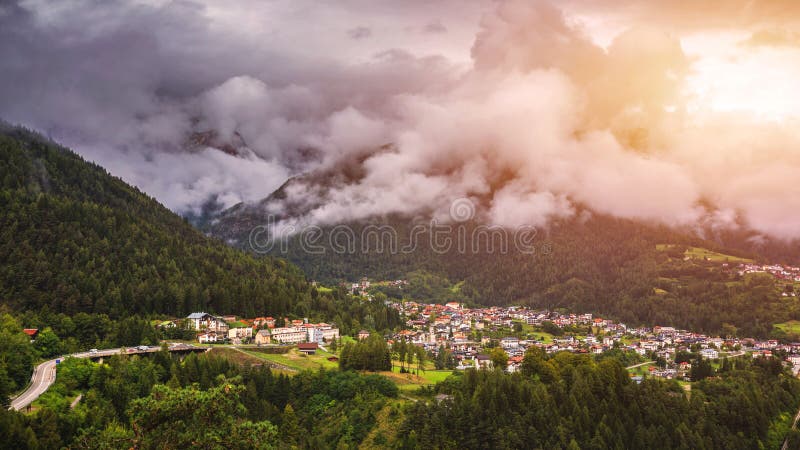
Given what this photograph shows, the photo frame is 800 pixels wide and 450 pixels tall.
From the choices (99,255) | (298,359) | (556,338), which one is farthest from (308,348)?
(556,338)

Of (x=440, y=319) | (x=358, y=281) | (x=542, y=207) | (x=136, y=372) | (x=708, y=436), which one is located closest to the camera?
(x=136, y=372)

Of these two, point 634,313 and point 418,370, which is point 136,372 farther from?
point 634,313

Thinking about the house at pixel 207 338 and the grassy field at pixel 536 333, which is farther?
the grassy field at pixel 536 333

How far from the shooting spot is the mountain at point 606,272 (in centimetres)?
13038

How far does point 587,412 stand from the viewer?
50938mm

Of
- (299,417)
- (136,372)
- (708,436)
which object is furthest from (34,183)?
(708,436)

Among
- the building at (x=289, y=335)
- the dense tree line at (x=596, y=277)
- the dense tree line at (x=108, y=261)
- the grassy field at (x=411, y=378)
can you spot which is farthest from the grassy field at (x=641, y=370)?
the building at (x=289, y=335)

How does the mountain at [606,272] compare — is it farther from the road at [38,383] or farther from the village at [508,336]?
the road at [38,383]

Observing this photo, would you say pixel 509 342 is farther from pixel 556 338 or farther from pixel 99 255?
pixel 99 255

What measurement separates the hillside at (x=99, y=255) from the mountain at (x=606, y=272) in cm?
7227

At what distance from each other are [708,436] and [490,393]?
21401 millimetres

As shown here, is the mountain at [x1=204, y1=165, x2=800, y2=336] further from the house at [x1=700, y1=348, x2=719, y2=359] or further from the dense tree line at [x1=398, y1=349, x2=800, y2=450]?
the dense tree line at [x1=398, y1=349, x2=800, y2=450]

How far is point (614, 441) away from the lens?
49.2 metres

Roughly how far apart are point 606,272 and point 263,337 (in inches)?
4723
